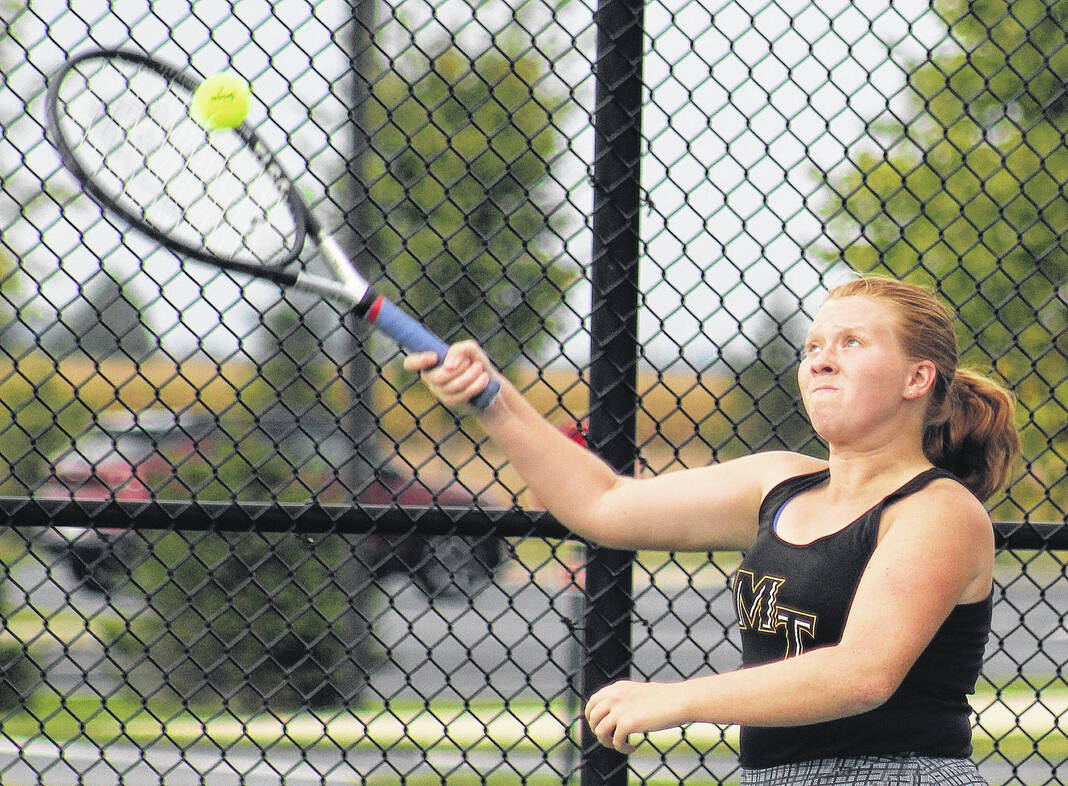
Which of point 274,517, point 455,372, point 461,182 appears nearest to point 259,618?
point 274,517

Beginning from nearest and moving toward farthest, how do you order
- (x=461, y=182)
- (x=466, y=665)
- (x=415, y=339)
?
(x=415, y=339)
(x=461, y=182)
(x=466, y=665)

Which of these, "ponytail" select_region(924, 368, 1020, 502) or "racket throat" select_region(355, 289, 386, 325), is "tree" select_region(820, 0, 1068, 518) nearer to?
"ponytail" select_region(924, 368, 1020, 502)

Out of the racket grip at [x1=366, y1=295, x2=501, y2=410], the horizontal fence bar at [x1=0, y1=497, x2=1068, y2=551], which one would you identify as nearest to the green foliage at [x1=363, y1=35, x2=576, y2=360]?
the horizontal fence bar at [x1=0, y1=497, x2=1068, y2=551]

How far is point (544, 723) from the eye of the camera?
20.9 ft

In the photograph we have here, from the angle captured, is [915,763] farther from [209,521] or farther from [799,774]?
[209,521]

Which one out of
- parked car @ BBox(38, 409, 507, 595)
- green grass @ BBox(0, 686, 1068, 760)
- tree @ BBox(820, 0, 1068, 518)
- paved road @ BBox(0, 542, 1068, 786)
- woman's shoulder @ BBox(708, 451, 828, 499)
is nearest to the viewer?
woman's shoulder @ BBox(708, 451, 828, 499)

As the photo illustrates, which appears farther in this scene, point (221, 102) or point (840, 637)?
point (221, 102)

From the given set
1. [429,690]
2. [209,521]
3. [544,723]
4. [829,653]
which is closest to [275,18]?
[209,521]

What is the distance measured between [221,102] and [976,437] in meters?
1.28

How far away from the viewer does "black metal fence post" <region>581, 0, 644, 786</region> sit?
2.49m

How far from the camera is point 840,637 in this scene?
161 cm

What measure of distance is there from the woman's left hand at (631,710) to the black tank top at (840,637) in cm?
23

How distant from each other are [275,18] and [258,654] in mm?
3505

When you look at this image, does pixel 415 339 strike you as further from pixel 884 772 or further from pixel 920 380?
pixel 884 772
